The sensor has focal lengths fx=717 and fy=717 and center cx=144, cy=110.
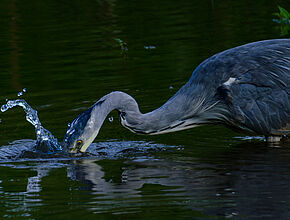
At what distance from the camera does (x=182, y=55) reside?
46.3ft

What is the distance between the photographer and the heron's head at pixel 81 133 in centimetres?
815

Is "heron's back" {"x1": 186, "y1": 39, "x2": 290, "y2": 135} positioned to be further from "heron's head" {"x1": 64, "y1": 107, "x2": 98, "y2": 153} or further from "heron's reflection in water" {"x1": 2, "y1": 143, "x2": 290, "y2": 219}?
"heron's head" {"x1": 64, "y1": 107, "x2": 98, "y2": 153}

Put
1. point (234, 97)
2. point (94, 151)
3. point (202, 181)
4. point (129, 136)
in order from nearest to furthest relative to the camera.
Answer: point (202, 181)
point (234, 97)
point (94, 151)
point (129, 136)

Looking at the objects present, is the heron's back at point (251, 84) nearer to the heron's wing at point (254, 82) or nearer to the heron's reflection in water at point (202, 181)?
the heron's wing at point (254, 82)

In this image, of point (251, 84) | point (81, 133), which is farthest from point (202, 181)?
point (251, 84)

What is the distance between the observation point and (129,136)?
9523 mm

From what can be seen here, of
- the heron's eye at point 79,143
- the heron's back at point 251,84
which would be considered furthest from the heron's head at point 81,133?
the heron's back at point 251,84

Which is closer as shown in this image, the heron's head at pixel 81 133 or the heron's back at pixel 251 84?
the heron's head at pixel 81 133

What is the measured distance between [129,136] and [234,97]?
1708 mm

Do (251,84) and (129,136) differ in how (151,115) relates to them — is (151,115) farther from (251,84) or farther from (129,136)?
(251,84)

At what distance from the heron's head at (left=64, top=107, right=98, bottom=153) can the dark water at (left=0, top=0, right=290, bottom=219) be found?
0.70 ft

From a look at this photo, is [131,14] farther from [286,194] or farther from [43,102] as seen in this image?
[286,194]

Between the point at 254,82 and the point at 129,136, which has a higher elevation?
the point at 254,82

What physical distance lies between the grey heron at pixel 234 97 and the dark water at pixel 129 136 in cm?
38
